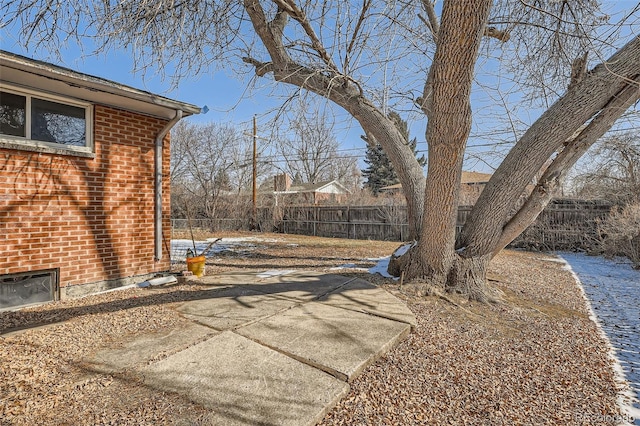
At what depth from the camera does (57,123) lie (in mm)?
3740

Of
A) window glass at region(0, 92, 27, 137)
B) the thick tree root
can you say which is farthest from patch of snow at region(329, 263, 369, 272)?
window glass at region(0, 92, 27, 137)

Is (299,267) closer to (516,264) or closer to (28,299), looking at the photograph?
(28,299)

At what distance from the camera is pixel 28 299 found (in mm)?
3529

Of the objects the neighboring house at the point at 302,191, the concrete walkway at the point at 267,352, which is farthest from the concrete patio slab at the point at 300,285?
the neighboring house at the point at 302,191

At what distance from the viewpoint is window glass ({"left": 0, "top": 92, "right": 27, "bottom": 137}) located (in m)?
3.39

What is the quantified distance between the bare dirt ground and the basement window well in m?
0.24

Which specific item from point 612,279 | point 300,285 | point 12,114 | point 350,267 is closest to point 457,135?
point 300,285

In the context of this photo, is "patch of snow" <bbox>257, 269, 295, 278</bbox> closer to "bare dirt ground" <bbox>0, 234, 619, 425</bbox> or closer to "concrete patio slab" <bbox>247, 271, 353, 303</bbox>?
"concrete patio slab" <bbox>247, 271, 353, 303</bbox>

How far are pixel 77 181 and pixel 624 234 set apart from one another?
1124 cm

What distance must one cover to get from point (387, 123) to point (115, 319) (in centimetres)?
450

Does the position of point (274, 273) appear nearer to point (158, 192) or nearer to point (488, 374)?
point (158, 192)

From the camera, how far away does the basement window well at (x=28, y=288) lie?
339 cm

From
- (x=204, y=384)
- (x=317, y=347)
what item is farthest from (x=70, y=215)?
(x=317, y=347)

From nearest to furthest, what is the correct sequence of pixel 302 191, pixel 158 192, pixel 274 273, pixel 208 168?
pixel 158 192 → pixel 274 273 → pixel 208 168 → pixel 302 191
